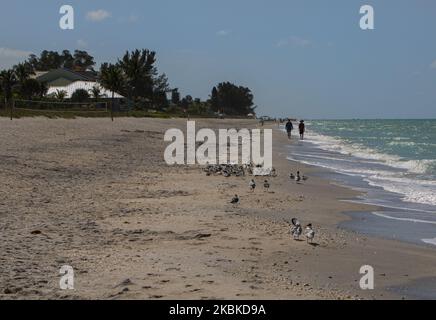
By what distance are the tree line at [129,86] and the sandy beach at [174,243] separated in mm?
29929

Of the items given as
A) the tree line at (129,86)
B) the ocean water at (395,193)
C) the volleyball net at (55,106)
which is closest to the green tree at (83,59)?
the tree line at (129,86)

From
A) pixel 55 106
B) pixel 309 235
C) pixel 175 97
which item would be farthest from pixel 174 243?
pixel 175 97

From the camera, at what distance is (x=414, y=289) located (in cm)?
690

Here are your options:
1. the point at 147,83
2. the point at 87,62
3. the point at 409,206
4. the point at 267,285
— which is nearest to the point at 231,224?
the point at 267,285

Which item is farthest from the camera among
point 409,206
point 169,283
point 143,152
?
point 143,152

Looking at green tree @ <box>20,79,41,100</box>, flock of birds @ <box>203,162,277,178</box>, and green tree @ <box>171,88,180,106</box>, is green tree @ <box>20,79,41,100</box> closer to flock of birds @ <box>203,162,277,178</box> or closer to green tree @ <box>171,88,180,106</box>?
flock of birds @ <box>203,162,277,178</box>

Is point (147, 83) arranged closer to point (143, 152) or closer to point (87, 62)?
point (87, 62)

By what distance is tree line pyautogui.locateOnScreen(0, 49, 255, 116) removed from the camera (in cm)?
5916

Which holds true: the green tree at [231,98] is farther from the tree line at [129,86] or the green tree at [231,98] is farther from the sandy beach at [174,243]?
the sandy beach at [174,243]

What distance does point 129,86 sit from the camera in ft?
280

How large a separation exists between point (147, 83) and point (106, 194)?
80980mm

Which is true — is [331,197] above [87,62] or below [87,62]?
below

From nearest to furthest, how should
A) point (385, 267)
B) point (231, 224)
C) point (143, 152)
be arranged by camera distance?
point (385, 267)
point (231, 224)
point (143, 152)

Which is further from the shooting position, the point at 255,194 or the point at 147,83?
the point at 147,83
